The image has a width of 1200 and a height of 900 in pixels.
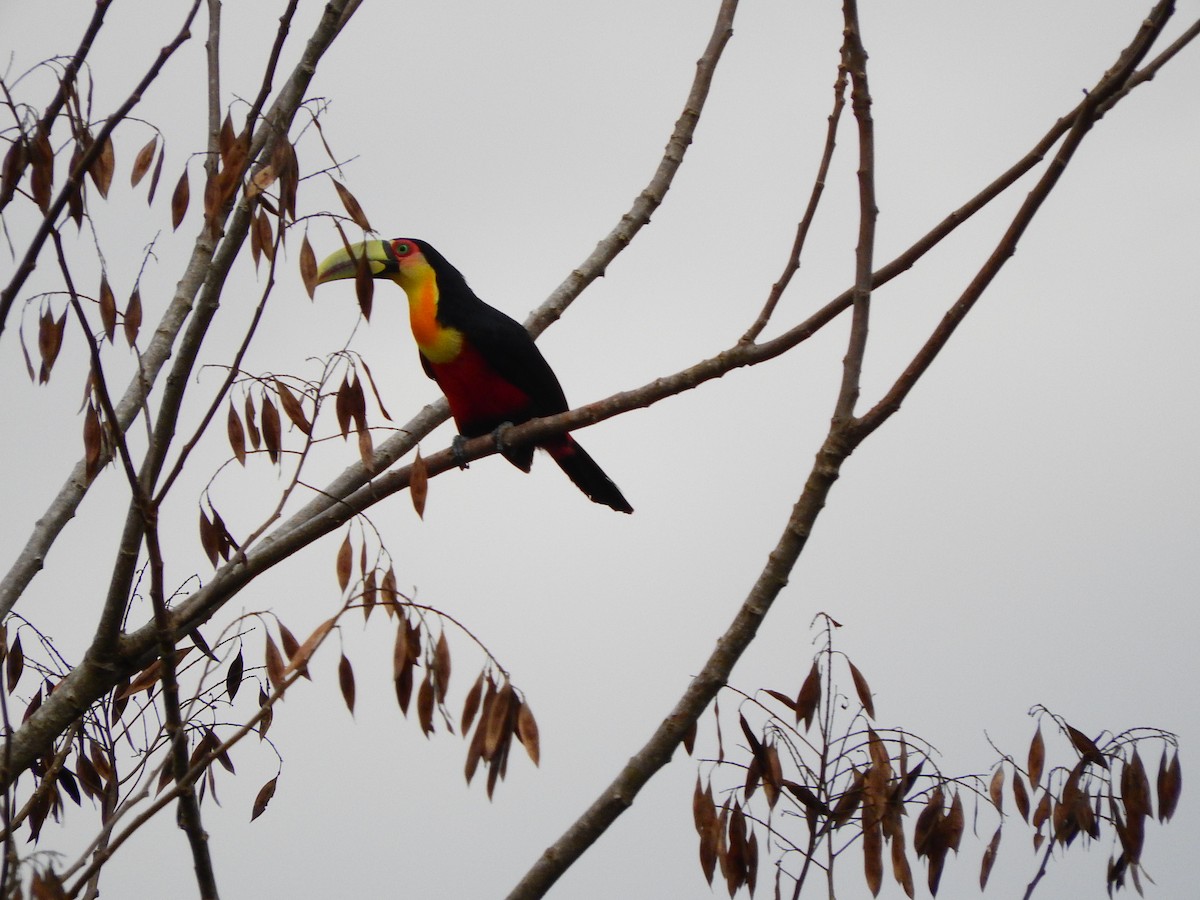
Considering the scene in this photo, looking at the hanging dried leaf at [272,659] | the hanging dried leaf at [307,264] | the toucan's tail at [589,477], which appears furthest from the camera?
the toucan's tail at [589,477]

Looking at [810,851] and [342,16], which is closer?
[810,851]

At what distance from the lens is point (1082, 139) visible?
189cm

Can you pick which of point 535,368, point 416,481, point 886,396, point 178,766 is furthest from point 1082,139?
point 535,368

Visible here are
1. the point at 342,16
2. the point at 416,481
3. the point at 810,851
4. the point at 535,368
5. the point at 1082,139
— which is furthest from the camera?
the point at 535,368

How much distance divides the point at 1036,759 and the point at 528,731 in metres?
1.67

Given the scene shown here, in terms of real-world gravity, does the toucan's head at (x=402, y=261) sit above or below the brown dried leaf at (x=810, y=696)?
above

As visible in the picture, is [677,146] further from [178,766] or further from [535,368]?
A: [178,766]

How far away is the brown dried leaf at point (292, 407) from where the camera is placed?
8.71ft

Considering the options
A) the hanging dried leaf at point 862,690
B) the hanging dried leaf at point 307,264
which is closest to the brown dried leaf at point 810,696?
the hanging dried leaf at point 862,690

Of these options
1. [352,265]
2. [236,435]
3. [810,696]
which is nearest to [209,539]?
[236,435]

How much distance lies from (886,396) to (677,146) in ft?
5.86

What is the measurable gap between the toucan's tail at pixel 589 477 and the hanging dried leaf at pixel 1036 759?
2.07 meters

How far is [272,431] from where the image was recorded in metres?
2.69

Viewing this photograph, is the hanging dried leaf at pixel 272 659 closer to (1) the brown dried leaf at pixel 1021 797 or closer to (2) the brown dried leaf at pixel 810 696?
(2) the brown dried leaf at pixel 810 696
